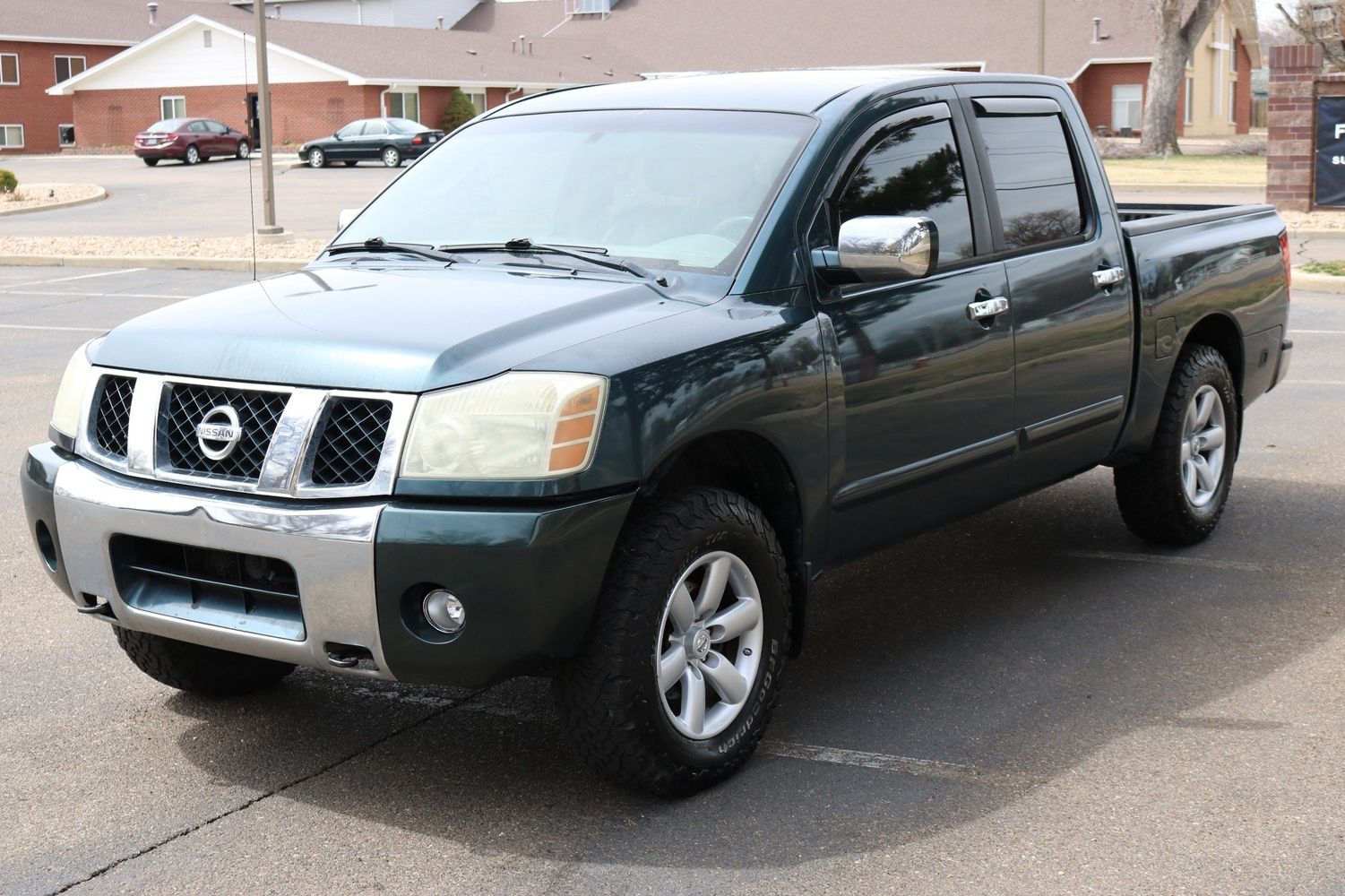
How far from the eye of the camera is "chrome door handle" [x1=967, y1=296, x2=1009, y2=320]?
5.16 m

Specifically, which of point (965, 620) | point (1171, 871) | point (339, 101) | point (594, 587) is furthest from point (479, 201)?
point (339, 101)

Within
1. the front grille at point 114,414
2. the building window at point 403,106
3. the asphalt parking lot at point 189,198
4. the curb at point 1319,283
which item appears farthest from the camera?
the building window at point 403,106

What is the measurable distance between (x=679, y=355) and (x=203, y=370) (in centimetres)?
121

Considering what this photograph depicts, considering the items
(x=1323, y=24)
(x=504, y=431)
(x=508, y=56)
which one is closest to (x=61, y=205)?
(x=1323, y=24)

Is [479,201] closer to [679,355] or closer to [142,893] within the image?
[679,355]

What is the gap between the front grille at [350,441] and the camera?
3822mm

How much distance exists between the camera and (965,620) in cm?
586

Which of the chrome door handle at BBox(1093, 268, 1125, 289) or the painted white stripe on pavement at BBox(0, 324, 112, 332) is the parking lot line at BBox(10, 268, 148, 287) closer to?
the painted white stripe on pavement at BBox(0, 324, 112, 332)

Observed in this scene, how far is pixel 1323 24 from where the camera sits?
39.8 metres

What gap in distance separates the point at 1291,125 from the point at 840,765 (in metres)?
21.6

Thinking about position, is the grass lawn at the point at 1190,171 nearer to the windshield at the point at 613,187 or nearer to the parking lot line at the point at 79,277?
the parking lot line at the point at 79,277

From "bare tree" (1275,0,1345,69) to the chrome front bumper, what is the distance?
40128mm

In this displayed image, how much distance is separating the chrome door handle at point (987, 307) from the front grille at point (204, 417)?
2.30 m

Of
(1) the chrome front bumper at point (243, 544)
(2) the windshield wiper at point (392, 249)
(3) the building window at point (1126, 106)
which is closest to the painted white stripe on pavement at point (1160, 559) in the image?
(2) the windshield wiper at point (392, 249)
